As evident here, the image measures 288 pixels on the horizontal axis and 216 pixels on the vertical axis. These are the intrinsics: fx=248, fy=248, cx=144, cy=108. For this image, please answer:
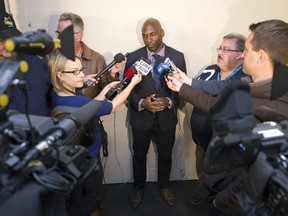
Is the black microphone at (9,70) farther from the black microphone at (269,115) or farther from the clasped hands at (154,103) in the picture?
the clasped hands at (154,103)

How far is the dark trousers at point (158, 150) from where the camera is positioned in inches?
87.1

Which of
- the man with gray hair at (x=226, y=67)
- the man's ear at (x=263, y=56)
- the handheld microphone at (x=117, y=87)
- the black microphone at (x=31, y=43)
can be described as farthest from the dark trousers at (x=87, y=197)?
the man's ear at (x=263, y=56)

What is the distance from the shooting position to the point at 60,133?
70cm

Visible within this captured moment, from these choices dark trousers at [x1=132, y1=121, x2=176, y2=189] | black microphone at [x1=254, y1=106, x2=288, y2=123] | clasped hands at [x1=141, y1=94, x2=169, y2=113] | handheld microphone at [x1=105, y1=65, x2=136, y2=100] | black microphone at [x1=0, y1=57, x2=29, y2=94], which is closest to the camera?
black microphone at [x1=0, y1=57, x2=29, y2=94]

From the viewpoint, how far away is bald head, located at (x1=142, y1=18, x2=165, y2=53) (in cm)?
198

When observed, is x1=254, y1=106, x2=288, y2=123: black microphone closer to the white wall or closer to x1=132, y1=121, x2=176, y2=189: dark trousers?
x1=132, y1=121, x2=176, y2=189: dark trousers

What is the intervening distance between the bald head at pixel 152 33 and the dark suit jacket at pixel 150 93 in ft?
0.29

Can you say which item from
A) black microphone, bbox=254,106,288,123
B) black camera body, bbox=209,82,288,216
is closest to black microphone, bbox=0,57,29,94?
black camera body, bbox=209,82,288,216

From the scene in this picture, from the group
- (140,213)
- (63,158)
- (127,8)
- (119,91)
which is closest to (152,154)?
(140,213)

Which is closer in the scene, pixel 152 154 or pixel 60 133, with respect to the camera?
pixel 60 133

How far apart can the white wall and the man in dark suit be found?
0.16 meters

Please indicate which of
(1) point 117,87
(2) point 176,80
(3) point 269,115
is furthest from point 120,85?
(3) point 269,115

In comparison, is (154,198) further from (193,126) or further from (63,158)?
(63,158)

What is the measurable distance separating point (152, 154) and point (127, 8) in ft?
4.60
